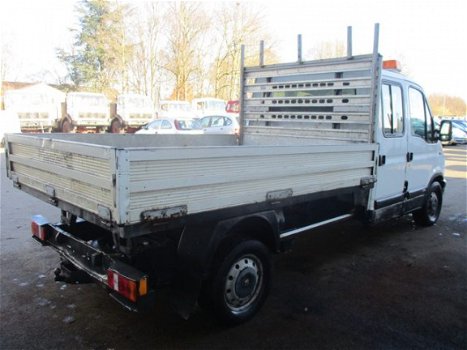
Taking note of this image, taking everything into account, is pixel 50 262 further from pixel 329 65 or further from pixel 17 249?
pixel 329 65

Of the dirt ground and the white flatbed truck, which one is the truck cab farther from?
the dirt ground

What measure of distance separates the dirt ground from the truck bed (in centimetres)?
110

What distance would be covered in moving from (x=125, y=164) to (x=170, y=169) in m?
0.34

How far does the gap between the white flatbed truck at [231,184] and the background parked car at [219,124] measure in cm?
1054

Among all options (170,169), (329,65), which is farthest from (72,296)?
(329,65)

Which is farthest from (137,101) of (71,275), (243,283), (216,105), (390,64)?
(243,283)

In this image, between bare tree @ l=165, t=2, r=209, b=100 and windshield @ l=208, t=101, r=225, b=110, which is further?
bare tree @ l=165, t=2, r=209, b=100

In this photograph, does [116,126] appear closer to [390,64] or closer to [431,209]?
[431,209]

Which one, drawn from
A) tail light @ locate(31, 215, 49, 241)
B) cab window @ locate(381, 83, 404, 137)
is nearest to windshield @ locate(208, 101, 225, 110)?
cab window @ locate(381, 83, 404, 137)

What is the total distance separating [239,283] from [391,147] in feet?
9.52

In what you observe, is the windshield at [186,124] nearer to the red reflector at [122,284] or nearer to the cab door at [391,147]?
the cab door at [391,147]

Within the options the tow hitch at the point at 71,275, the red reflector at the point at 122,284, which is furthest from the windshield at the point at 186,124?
the red reflector at the point at 122,284

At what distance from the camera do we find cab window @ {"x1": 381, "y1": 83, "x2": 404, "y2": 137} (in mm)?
5016

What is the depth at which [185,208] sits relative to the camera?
2791mm
